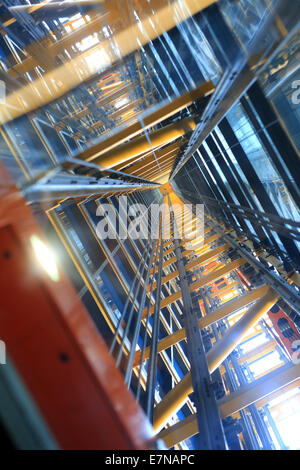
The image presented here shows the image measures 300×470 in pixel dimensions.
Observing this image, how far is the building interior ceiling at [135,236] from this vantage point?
1.17m

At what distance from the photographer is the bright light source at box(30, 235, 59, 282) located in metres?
1.21

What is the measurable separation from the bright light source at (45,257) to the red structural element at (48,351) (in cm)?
3

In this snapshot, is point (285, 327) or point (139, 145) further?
point (285, 327)

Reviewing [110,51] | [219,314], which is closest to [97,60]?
[110,51]

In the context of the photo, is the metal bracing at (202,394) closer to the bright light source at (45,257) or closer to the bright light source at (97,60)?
the bright light source at (45,257)

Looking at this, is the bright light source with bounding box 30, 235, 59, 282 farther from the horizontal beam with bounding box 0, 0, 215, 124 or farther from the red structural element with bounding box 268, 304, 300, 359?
the red structural element with bounding box 268, 304, 300, 359

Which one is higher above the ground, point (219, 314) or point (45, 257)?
point (45, 257)

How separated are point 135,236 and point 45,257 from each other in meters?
6.09

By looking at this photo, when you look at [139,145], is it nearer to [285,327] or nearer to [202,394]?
[202,394]

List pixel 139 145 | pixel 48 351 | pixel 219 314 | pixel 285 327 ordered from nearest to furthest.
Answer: pixel 48 351 < pixel 219 314 < pixel 139 145 < pixel 285 327

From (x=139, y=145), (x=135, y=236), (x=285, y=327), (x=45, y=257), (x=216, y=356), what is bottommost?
(x=285, y=327)

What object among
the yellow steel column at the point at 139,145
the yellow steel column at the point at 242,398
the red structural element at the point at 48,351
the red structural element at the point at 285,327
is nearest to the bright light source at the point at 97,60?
the yellow steel column at the point at 139,145

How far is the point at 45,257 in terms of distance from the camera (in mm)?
1242
